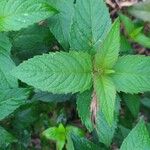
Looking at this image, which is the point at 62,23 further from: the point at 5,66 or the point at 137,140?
the point at 137,140

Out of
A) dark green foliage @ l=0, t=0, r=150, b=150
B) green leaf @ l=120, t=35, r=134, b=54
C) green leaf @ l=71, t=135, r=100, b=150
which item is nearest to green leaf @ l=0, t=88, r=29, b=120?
dark green foliage @ l=0, t=0, r=150, b=150

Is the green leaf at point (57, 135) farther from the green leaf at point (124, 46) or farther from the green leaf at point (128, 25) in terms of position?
the green leaf at point (128, 25)

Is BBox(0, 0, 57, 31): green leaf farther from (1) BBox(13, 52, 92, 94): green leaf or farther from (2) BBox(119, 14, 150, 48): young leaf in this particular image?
(2) BBox(119, 14, 150, 48): young leaf

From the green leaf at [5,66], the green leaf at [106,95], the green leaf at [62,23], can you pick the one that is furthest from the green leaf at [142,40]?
the green leaf at [5,66]

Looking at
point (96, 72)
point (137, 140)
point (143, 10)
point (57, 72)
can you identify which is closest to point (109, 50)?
point (96, 72)

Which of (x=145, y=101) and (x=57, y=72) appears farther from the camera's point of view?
(x=145, y=101)

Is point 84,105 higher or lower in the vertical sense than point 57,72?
lower

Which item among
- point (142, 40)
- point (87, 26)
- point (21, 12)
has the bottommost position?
point (142, 40)

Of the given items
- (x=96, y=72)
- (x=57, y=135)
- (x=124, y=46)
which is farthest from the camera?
(x=124, y=46)
